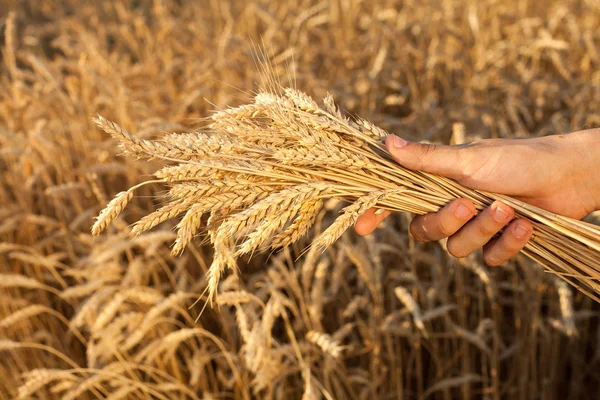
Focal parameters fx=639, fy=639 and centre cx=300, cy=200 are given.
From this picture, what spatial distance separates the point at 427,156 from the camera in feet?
4.63

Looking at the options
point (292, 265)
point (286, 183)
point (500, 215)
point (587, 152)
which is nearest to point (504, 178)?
point (500, 215)

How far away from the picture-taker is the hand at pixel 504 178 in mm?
1425

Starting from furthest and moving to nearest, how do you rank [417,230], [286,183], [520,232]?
[417,230] → [520,232] → [286,183]

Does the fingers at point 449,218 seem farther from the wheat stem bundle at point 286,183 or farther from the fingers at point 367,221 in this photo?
the fingers at point 367,221

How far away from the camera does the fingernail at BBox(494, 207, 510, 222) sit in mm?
1414

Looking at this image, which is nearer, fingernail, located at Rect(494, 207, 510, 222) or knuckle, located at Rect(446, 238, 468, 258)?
fingernail, located at Rect(494, 207, 510, 222)

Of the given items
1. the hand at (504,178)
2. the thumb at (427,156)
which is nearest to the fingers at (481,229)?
the hand at (504,178)

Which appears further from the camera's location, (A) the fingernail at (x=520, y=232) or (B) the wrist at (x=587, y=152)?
Result: (B) the wrist at (x=587, y=152)

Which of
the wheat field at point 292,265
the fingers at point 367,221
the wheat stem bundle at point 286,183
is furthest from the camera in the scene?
the wheat field at point 292,265

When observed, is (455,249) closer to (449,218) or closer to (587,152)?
(449,218)

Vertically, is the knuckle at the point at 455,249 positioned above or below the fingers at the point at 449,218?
below

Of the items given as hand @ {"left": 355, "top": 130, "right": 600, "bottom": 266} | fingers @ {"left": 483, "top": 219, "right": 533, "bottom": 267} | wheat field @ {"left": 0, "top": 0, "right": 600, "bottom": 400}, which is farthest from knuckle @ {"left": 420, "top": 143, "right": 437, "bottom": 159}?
wheat field @ {"left": 0, "top": 0, "right": 600, "bottom": 400}

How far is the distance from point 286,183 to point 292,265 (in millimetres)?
1159

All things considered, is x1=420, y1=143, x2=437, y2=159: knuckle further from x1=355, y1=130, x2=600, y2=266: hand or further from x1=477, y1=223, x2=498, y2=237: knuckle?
x1=477, y1=223, x2=498, y2=237: knuckle
